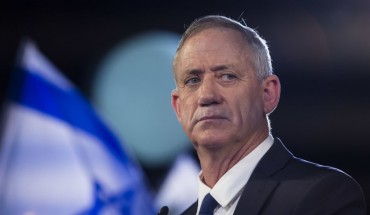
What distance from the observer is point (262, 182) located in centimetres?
168

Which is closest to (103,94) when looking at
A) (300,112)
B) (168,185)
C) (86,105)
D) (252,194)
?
(86,105)

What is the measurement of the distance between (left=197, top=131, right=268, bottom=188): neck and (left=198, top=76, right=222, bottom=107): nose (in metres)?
0.14

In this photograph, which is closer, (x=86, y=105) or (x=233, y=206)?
(x=233, y=206)

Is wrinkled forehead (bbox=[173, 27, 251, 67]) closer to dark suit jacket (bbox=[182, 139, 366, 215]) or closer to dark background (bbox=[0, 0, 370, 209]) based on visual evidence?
dark suit jacket (bbox=[182, 139, 366, 215])

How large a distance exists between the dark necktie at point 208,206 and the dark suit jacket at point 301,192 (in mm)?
149

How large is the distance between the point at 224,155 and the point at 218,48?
312 mm

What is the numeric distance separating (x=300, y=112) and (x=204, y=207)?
1.70 metres

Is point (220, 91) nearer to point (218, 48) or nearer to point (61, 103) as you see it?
point (218, 48)

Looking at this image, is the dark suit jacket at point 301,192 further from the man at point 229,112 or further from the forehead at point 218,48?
the forehead at point 218,48

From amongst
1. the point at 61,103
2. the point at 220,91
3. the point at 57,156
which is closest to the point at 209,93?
the point at 220,91

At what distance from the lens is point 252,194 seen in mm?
1645

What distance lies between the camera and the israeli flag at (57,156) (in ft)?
12.8

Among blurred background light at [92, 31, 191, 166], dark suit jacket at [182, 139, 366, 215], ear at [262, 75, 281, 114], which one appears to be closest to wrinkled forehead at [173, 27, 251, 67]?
ear at [262, 75, 281, 114]

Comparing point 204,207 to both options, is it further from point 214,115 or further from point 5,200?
point 5,200
